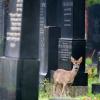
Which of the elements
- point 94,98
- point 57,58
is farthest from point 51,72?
point 94,98

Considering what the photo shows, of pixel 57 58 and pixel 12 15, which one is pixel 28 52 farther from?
pixel 57 58

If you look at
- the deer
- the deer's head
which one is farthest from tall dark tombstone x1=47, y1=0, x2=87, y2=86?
the deer's head

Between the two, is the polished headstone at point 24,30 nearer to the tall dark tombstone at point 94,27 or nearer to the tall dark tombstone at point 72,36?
the tall dark tombstone at point 72,36

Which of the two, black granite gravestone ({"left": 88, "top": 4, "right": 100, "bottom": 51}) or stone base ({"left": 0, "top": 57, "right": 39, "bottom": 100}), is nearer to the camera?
stone base ({"left": 0, "top": 57, "right": 39, "bottom": 100})

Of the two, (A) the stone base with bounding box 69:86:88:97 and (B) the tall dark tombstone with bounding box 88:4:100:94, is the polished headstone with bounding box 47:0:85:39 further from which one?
(B) the tall dark tombstone with bounding box 88:4:100:94

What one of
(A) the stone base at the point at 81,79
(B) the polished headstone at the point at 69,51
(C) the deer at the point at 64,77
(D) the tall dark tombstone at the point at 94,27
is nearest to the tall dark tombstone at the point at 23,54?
(C) the deer at the point at 64,77

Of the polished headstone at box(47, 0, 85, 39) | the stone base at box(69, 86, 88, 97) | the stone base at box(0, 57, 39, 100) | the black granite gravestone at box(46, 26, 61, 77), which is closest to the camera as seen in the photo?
the stone base at box(0, 57, 39, 100)

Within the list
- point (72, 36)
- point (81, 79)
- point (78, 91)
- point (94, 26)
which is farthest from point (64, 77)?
point (94, 26)

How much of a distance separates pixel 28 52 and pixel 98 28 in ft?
76.1

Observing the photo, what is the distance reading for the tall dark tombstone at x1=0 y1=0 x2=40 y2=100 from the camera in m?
12.9

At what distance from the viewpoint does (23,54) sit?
13.0m

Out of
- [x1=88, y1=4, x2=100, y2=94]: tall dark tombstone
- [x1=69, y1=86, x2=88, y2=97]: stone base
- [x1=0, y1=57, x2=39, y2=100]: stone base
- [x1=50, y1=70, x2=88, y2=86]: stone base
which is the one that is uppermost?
[x1=88, y1=4, x2=100, y2=94]: tall dark tombstone

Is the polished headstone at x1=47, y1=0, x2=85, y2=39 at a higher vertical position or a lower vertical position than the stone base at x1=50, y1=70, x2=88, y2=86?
higher

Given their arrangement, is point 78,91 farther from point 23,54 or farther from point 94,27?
point 94,27
